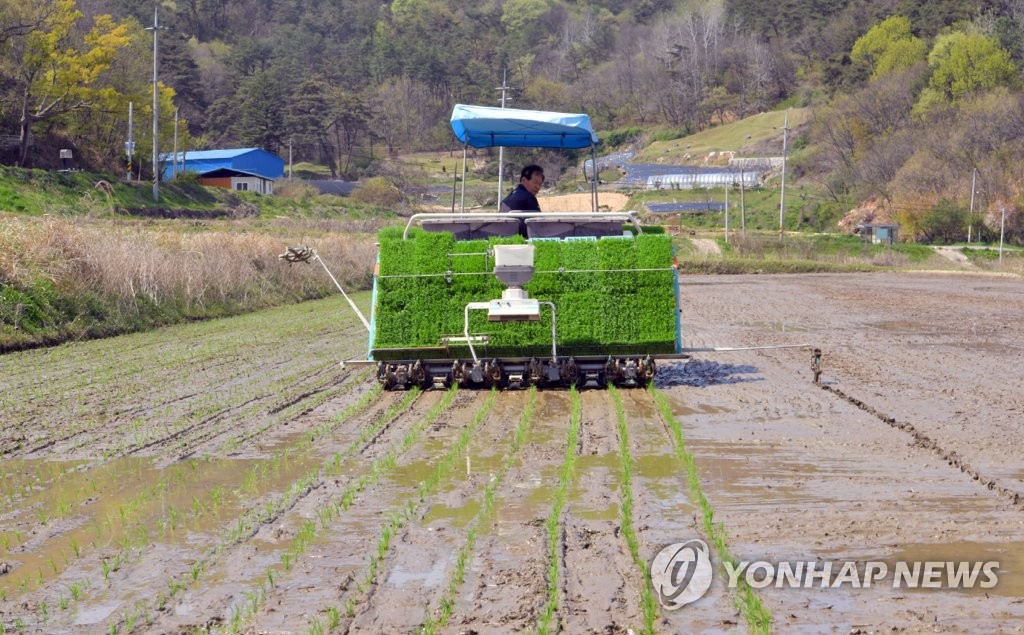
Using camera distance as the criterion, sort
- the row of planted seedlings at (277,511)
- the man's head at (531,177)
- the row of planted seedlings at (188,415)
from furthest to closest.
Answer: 1. the man's head at (531,177)
2. the row of planted seedlings at (188,415)
3. the row of planted seedlings at (277,511)

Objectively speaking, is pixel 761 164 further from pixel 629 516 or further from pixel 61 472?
pixel 629 516

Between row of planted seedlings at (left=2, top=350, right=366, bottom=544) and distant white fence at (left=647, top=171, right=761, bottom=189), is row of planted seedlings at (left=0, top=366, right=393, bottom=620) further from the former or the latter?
distant white fence at (left=647, top=171, right=761, bottom=189)

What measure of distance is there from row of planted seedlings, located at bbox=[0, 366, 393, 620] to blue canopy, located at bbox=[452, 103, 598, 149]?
5463 millimetres

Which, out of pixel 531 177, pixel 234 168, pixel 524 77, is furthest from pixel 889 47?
pixel 531 177

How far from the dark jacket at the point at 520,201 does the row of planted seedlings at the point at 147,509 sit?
5009 mm

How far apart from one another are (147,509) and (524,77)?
15413 cm

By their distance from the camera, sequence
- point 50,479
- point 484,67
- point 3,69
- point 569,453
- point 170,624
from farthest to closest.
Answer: point 484,67 < point 3,69 < point 569,453 < point 50,479 < point 170,624

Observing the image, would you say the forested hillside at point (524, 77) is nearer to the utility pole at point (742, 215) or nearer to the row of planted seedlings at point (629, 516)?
the utility pole at point (742, 215)

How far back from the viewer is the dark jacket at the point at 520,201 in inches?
540

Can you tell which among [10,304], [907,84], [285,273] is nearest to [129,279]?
[10,304]

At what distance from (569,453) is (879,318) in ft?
51.7

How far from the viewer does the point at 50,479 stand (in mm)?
8305

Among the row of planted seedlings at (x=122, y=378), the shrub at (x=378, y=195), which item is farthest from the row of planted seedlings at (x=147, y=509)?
the shrub at (x=378, y=195)

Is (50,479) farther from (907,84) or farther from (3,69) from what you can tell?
(907,84)
